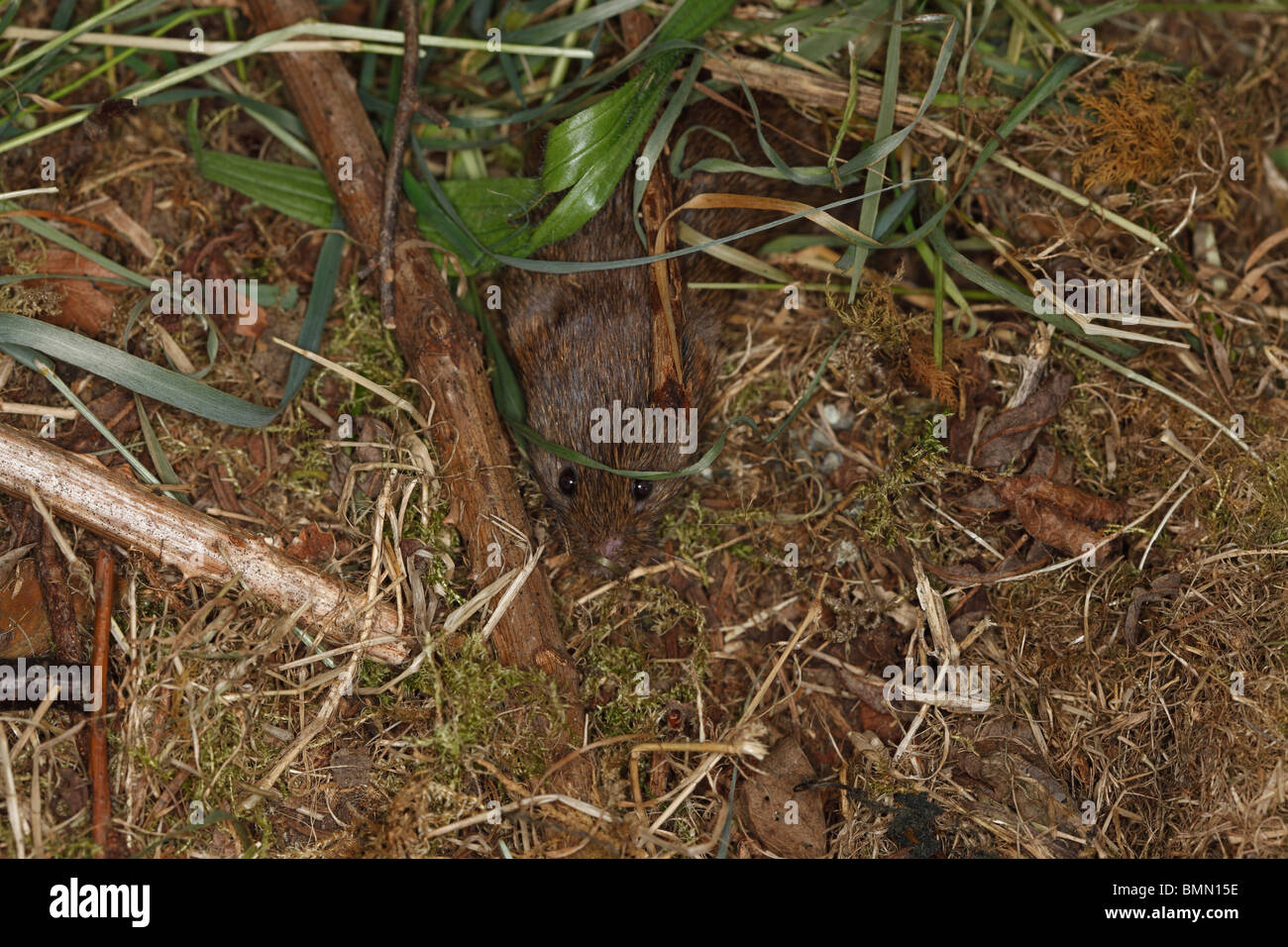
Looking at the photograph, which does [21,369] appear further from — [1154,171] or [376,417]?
[1154,171]

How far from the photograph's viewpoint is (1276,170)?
439cm

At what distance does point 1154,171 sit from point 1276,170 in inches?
39.5

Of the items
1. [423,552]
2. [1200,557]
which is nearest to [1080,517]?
Answer: [1200,557]

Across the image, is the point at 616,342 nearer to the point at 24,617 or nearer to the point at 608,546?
the point at 608,546

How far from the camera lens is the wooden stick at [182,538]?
128 inches

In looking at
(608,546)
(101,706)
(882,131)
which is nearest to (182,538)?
(101,706)

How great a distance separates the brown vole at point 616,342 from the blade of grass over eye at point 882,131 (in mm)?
388

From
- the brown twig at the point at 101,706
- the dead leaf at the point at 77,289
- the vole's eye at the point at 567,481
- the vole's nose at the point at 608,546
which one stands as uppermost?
the dead leaf at the point at 77,289

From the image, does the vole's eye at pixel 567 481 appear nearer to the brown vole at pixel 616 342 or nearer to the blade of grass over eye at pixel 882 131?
the brown vole at pixel 616 342

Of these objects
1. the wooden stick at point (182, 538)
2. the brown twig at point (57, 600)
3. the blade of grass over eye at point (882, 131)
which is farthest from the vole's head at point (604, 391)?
the brown twig at point (57, 600)

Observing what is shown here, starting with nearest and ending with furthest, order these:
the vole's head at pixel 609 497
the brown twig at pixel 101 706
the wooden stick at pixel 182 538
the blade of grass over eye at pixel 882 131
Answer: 1. the brown twig at pixel 101 706
2. the wooden stick at pixel 182 538
3. the vole's head at pixel 609 497
4. the blade of grass over eye at pixel 882 131

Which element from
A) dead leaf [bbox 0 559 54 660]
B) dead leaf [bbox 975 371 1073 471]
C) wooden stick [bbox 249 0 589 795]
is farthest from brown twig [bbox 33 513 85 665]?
dead leaf [bbox 975 371 1073 471]

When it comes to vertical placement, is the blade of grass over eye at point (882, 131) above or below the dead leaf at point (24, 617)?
above

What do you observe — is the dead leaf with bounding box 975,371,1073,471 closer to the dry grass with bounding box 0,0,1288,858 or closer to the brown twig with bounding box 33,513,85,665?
the dry grass with bounding box 0,0,1288,858
